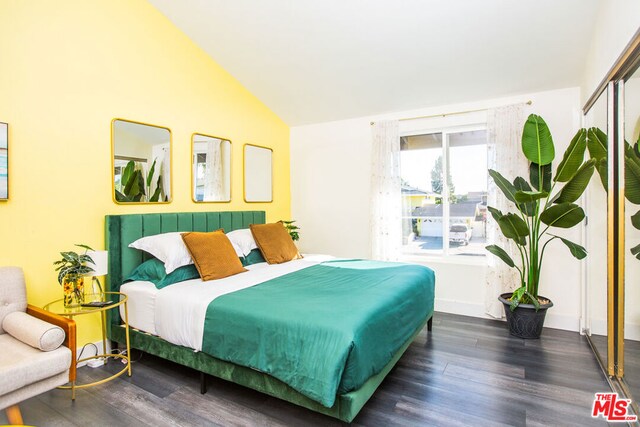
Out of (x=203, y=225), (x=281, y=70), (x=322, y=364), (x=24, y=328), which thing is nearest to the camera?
(x=322, y=364)

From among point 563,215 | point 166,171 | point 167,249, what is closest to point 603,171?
point 563,215

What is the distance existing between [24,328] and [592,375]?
12.6ft

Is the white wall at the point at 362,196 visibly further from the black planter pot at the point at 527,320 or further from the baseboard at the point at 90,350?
the baseboard at the point at 90,350

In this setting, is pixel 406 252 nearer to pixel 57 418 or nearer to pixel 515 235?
pixel 515 235

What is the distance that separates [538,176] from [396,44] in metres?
1.87

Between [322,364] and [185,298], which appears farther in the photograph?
[185,298]

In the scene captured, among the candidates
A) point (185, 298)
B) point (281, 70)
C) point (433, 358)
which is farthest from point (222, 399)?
point (281, 70)

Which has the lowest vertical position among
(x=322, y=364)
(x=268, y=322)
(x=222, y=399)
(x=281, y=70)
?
(x=222, y=399)

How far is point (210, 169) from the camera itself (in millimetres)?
3943

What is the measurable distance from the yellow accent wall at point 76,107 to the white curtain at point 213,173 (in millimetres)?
233

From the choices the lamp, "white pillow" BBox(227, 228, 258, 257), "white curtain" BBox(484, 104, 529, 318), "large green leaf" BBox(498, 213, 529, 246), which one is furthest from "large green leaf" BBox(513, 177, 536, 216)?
the lamp

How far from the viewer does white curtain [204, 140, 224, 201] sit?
392cm

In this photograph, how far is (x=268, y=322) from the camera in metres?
2.03

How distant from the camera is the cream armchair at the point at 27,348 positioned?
5.82 ft
